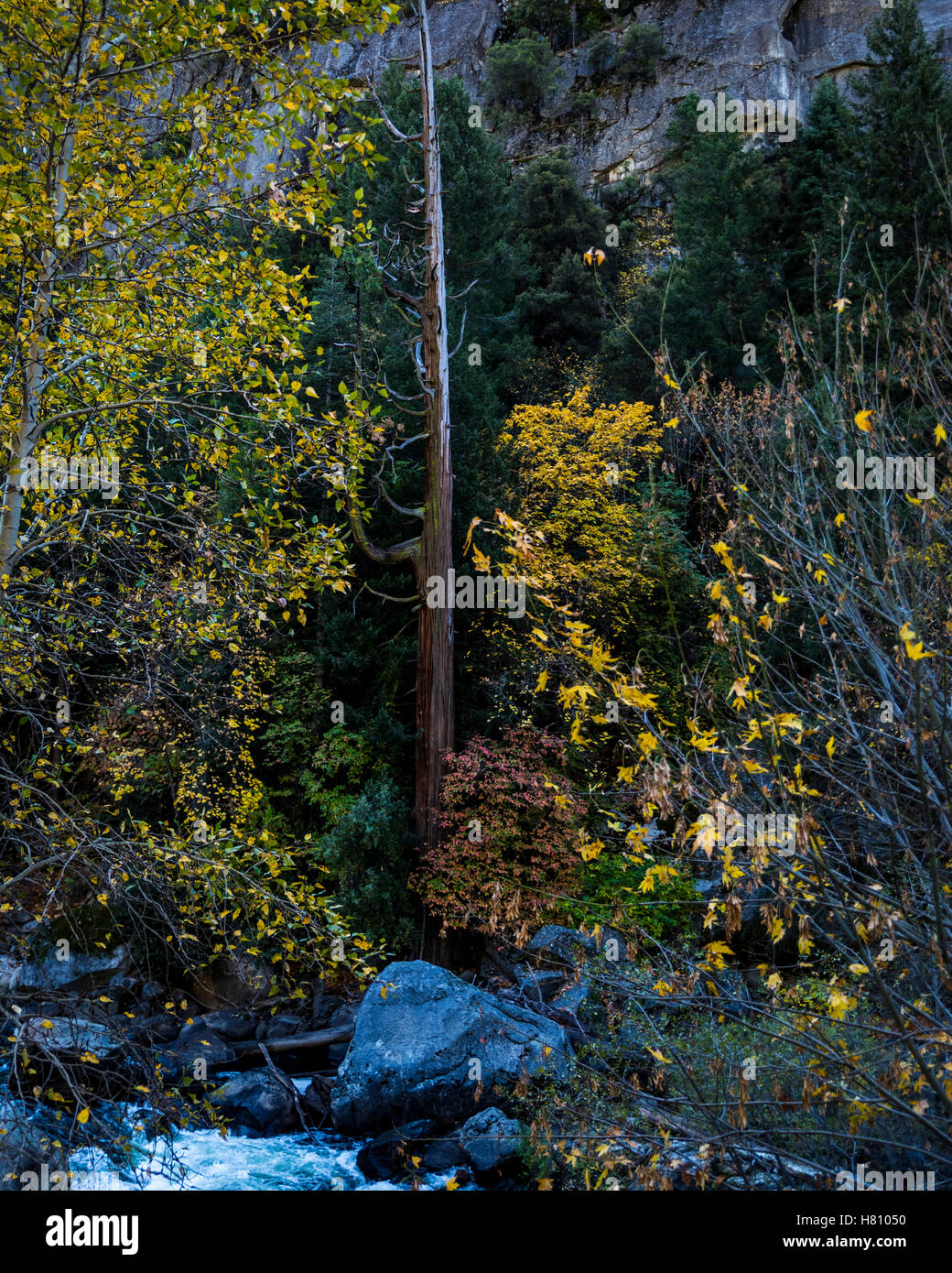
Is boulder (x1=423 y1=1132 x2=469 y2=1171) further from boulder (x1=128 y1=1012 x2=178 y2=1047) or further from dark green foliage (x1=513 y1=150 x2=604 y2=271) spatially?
dark green foliage (x1=513 y1=150 x2=604 y2=271)

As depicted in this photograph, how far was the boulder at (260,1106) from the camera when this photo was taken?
25.6 feet

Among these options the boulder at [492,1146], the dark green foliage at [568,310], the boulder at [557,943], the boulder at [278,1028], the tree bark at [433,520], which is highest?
the dark green foliage at [568,310]

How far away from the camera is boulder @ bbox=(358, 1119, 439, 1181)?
6867mm

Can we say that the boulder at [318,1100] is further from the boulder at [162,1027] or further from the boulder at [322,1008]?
the boulder at [162,1027]

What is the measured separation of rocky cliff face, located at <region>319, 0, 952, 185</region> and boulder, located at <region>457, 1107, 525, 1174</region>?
2888cm

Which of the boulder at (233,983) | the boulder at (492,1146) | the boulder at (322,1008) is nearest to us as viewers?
the boulder at (492,1146)

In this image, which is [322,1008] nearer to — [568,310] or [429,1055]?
[429,1055]

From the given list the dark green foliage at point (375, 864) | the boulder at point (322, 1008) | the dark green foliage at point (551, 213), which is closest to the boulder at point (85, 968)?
the boulder at point (322, 1008)

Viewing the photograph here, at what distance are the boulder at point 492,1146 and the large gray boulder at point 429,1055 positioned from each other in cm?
32

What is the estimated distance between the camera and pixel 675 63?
28.7 metres

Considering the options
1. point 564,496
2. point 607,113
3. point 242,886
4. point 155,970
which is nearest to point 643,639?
point 564,496

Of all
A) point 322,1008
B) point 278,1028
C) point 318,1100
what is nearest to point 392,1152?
point 318,1100

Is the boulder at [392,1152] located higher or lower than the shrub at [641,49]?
lower

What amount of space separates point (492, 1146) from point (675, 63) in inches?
Result: 1310
